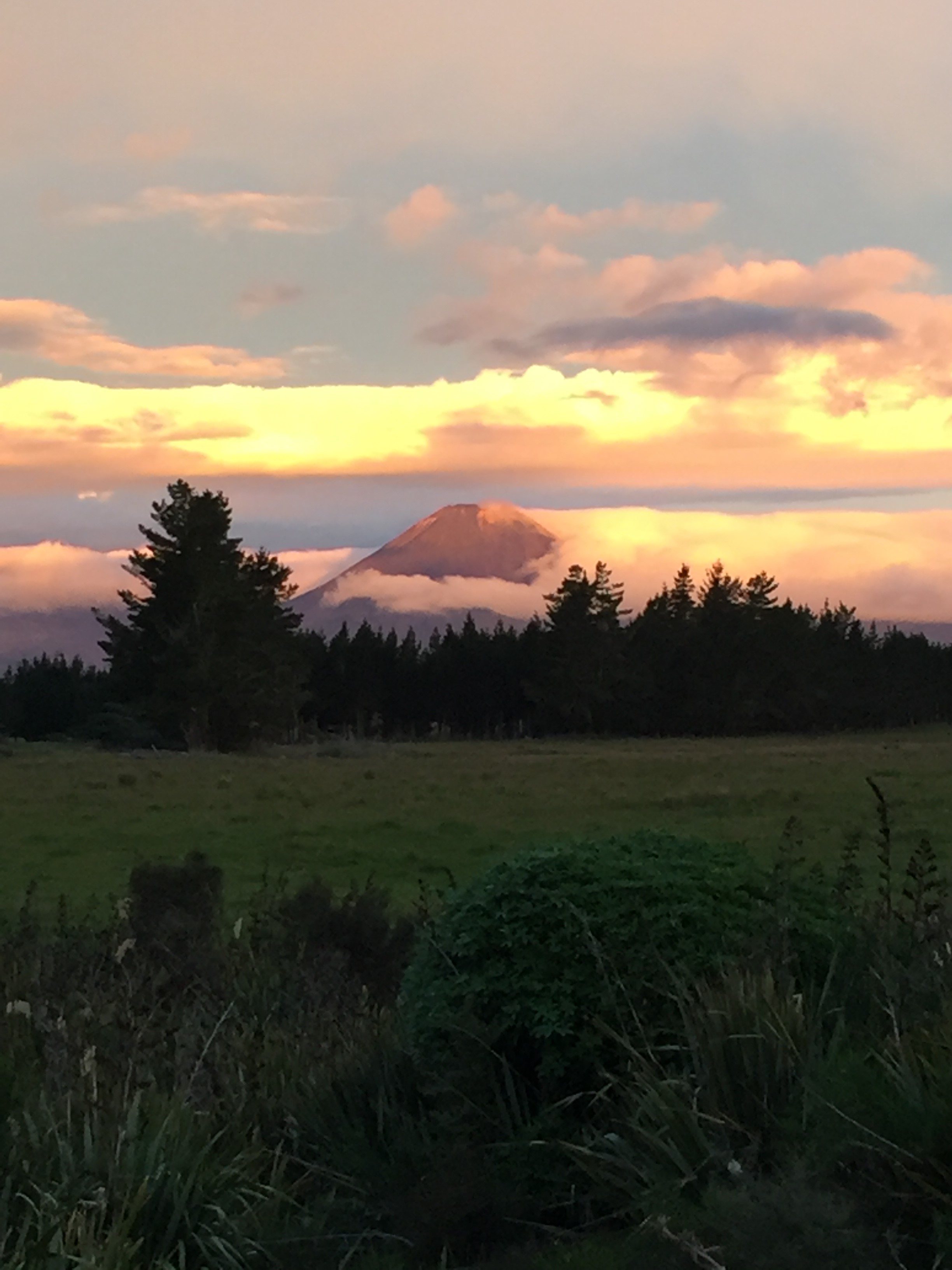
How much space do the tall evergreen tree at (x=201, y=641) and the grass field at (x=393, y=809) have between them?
1067 centimetres

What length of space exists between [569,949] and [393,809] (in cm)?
2206

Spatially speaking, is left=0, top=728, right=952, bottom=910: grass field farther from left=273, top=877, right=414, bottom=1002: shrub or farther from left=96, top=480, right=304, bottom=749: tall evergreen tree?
left=96, top=480, right=304, bottom=749: tall evergreen tree

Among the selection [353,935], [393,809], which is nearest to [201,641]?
[393,809]

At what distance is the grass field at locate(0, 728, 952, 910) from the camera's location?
19.6 metres

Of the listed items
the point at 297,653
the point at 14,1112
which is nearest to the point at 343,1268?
the point at 14,1112

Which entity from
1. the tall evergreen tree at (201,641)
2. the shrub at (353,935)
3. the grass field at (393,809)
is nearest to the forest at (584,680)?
the tall evergreen tree at (201,641)

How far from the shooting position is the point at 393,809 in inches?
1065

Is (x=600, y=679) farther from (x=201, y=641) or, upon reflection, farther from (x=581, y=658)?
(x=201, y=641)

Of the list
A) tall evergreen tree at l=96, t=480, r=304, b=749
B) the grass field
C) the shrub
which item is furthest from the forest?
the shrub

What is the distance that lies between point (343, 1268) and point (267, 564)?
6021cm

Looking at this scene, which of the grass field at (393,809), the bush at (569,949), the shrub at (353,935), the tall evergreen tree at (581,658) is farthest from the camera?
the tall evergreen tree at (581,658)

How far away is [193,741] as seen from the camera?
185ft

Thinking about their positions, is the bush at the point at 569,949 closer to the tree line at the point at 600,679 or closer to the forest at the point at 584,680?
the tree line at the point at 600,679

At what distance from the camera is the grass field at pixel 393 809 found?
19.6m
